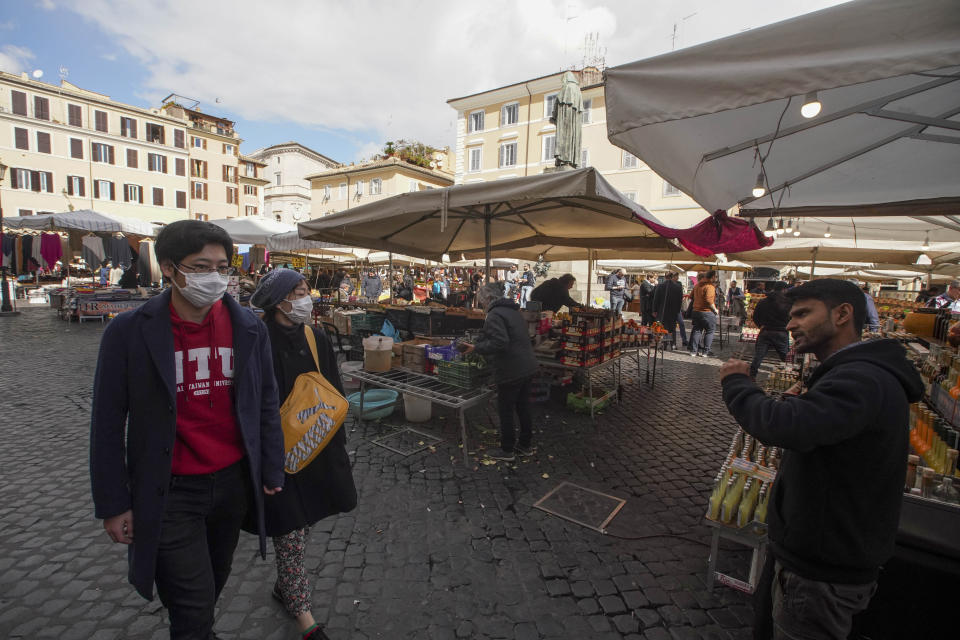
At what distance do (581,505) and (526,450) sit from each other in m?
1.15

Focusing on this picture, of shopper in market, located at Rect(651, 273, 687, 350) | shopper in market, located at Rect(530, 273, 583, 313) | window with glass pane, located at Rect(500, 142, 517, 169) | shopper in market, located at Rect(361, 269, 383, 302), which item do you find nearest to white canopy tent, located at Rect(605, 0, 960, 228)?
shopper in market, located at Rect(530, 273, 583, 313)

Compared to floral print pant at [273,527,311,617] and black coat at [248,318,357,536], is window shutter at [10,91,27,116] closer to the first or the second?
black coat at [248,318,357,536]

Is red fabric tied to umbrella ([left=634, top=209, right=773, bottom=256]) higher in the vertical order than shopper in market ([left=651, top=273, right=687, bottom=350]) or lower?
higher

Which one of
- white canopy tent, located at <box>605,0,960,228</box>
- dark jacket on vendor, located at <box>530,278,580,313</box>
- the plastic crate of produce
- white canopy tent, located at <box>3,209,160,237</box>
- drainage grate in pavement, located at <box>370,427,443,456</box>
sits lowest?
drainage grate in pavement, located at <box>370,427,443,456</box>

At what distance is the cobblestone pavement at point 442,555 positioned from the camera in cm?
242

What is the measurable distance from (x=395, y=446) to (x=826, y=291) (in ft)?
13.7

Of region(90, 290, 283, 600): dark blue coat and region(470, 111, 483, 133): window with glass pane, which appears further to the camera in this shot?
region(470, 111, 483, 133): window with glass pane

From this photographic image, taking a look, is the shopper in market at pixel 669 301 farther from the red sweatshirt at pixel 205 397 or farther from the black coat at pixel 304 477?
the red sweatshirt at pixel 205 397

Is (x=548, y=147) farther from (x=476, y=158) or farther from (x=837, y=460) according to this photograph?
(x=837, y=460)

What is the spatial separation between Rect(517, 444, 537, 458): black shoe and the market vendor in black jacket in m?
3.04

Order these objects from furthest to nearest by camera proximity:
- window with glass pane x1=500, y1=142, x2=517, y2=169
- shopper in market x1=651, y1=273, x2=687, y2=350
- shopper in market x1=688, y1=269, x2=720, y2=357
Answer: window with glass pane x1=500, y1=142, x2=517, y2=169
shopper in market x1=651, y1=273, x2=687, y2=350
shopper in market x1=688, y1=269, x2=720, y2=357

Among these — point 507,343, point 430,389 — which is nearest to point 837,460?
point 507,343

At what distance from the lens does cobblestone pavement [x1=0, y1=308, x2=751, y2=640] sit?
2.42m

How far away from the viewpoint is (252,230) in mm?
10633
